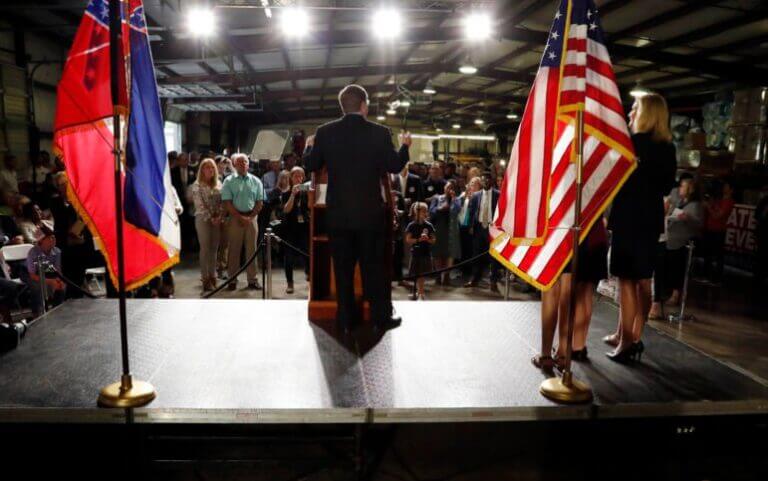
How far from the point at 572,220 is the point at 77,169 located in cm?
281

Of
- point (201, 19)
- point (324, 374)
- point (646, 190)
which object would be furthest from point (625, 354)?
point (201, 19)

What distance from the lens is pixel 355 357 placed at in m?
3.55

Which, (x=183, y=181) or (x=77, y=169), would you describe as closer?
(x=77, y=169)

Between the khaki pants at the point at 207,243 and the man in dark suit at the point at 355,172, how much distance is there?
4.16 meters

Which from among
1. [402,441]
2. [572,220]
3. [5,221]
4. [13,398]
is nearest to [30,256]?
[5,221]

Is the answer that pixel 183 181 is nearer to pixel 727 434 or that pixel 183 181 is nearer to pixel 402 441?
pixel 402 441

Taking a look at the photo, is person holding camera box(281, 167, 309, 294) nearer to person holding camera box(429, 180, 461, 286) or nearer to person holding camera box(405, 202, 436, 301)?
person holding camera box(405, 202, 436, 301)

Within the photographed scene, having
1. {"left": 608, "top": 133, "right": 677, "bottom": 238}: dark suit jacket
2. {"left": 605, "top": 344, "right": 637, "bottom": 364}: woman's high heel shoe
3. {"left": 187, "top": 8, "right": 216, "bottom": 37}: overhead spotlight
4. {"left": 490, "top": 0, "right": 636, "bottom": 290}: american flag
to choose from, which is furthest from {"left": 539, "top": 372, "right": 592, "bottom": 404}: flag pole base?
{"left": 187, "top": 8, "right": 216, "bottom": 37}: overhead spotlight

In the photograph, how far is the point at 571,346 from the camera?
2.85 metres

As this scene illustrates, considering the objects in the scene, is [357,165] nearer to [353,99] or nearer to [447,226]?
[353,99]

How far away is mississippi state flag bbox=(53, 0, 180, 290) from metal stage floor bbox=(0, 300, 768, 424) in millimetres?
725

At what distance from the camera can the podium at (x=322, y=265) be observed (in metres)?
4.26

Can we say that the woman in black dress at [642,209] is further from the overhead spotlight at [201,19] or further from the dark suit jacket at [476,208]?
the overhead spotlight at [201,19]

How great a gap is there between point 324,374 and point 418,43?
1038 centimetres
